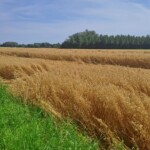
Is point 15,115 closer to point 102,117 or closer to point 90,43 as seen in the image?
point 102,117

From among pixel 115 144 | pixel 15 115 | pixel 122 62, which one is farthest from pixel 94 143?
pixel 122 62

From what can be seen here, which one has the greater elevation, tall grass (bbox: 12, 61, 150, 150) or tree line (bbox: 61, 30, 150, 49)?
tall grass (bbox: 12, 61, 150, 150)

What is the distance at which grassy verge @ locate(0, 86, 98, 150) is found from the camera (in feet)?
18.8

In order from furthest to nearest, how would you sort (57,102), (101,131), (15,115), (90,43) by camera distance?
(90,43)
(57,102)
(15,115)
(101,131)

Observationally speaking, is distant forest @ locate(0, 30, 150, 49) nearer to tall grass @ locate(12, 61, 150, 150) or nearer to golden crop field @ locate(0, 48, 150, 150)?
golden crop field @ locate(0, 48, 150, 150)

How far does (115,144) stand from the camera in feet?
20.1

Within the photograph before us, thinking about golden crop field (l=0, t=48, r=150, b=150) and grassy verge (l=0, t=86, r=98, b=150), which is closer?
grassy verge (l=0, t=86, r=98, b=150)

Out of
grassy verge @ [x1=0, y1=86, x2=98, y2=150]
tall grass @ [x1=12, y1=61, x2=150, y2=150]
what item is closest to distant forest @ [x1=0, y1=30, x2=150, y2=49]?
tall grass @ [x1=12, y1=61, x2=150, y2=150]

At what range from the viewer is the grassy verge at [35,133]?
572 cm

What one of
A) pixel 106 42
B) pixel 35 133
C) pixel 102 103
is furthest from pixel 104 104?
pixel 106 42

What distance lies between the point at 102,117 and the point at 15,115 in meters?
1.61

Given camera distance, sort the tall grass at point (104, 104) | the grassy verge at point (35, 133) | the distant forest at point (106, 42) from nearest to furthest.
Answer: the grassy verge at point (35, 133) < the tall grass at point (104, 104) < the distant forest at point (106, 42)

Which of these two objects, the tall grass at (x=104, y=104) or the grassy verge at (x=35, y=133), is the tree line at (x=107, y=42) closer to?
the tall grass at (x=104, y=104)

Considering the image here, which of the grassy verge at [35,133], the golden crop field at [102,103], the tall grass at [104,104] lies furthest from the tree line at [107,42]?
the grassy verge at [35,133]
